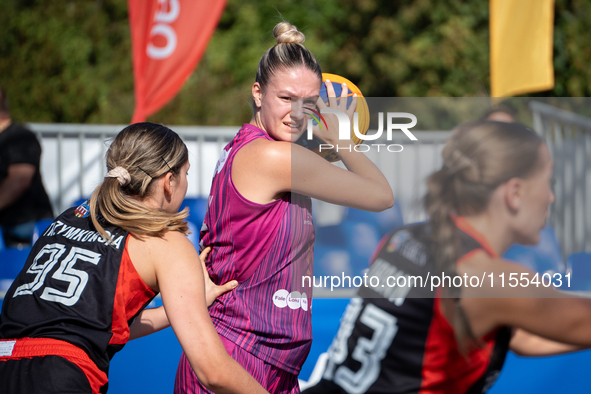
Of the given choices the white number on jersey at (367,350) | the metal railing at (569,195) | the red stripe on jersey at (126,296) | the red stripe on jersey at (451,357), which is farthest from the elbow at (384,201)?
the red stripe on jersey at (126,296)

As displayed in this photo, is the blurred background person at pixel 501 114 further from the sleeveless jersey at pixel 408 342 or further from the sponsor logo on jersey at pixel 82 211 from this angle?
the sponsor logo on jersey at pixel 82 211

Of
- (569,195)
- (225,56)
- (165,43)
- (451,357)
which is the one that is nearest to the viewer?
(451,357)

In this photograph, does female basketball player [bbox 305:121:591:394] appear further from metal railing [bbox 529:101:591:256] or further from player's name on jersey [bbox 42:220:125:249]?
player's name on jersey [bbox 42:220:125:249]

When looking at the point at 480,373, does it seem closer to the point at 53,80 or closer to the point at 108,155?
the point at 108,155

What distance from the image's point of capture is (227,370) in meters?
1.59

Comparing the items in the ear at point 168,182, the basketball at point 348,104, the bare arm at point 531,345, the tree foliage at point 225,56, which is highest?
the tree foliage at point 225,56

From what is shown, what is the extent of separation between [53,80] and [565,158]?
14889 millimetres

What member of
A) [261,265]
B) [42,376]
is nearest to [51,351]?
[42,376]

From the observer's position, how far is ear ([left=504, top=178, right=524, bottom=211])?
1.59 meters

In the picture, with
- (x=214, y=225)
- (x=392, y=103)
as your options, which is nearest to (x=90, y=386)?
(x=214, y=225)

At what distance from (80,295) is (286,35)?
114 centimetres

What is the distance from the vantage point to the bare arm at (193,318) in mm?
1584

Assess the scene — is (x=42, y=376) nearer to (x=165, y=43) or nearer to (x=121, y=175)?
(x=121, y=175)

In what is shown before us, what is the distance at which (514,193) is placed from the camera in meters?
1.60
